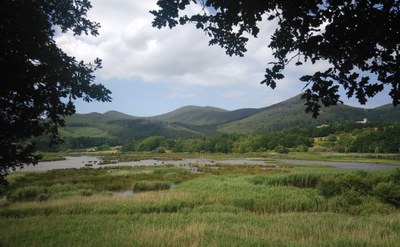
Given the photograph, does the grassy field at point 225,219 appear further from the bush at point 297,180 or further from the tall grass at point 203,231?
the bush at point 297,180

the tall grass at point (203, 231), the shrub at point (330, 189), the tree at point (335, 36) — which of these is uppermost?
the tree at point (335, 36)

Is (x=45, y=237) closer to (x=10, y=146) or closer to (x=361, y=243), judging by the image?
(x=10, y=146)

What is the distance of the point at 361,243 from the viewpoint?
38.7ft

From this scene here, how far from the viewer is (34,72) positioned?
25.0 ft

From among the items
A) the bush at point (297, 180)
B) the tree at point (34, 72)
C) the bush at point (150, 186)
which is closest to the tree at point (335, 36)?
the tree at point (34, 72)

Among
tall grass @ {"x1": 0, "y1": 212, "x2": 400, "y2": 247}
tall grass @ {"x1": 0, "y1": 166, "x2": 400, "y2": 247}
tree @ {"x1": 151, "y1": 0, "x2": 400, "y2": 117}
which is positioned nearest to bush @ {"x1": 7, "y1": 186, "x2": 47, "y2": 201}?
tall grass @ {"x1": 0, "y1": 166, "x2": 400, "y2": 247}

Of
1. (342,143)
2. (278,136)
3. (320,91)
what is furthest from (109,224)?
(278,136)

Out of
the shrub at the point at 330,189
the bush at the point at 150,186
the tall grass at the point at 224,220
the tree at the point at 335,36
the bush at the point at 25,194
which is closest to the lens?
the tree at the point at 335,36

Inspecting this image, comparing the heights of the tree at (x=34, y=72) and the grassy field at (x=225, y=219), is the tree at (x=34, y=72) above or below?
above

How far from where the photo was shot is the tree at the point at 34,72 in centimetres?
712

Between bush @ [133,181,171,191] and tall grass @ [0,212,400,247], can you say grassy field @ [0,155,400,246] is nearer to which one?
tall grass @ [0,212,400,247]

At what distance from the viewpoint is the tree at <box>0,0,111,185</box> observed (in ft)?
23.4

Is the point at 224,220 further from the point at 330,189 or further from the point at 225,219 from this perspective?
the point at 330,189

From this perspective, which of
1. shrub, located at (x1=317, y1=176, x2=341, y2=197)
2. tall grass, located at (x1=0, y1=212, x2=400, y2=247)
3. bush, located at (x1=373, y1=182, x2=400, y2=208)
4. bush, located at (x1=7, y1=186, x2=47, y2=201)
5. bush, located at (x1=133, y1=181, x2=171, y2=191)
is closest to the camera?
tall grass, located at (x1=0, y1=212, x2=400, y2=247)
